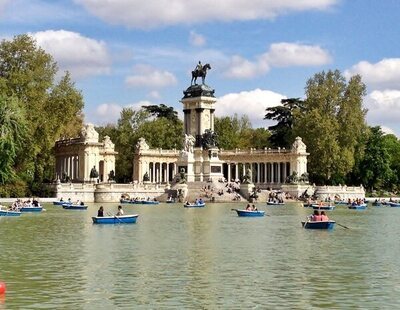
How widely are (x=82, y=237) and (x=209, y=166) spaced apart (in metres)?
64.5

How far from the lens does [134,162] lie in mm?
114062

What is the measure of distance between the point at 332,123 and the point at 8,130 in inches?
1850

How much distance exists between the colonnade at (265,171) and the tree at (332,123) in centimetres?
406

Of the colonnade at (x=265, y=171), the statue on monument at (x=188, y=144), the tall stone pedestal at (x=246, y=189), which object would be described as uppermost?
the statue on monument at (x=188, y=144)

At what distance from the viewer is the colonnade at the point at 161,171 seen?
11756 centimetres

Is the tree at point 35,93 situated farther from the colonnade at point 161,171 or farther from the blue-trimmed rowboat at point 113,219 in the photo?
the blue-trimmed rowboat at point 113,219

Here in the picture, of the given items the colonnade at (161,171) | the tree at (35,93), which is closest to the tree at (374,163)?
the colonnade at (161,171)

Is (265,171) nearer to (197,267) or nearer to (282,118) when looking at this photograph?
(282,118)

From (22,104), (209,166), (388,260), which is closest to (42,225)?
(388,260)

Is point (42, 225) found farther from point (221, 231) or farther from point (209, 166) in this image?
point (209, 166)

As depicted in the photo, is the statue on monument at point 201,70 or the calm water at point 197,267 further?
the statue on monument at point 201,70

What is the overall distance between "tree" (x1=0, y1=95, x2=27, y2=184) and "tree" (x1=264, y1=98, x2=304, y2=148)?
5501cm

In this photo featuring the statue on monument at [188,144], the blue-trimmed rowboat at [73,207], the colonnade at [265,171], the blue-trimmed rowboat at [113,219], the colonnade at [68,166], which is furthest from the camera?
the colonnade at [265,171]

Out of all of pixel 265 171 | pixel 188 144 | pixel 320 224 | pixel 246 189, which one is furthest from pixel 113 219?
pixel 265 171
